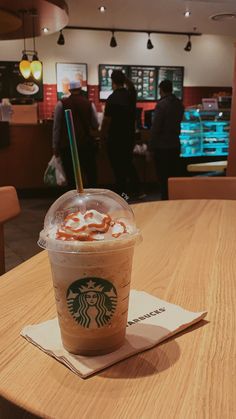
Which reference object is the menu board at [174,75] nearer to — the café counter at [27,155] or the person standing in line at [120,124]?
the café counter at [27,155]

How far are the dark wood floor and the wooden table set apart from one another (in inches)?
95.4

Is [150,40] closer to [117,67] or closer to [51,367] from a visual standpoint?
[117,67]

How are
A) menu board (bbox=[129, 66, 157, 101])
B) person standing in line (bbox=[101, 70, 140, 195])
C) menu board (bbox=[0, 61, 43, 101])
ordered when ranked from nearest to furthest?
person standing in line (bbox=[101, 70, 140, 195]), menu board (bbox=[0, 61, 43, 101]), menu board (bbox=[129, 66, 157, 101])

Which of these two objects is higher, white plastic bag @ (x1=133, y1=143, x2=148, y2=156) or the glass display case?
the glass display case

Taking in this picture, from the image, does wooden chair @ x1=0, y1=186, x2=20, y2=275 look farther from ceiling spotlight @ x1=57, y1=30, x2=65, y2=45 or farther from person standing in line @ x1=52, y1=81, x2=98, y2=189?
ceiling spotlight @ x1=57, y1=30, x2=65, y2=45

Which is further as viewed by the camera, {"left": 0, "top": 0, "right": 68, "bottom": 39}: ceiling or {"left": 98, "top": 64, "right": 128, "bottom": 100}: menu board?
{"left": 98, "top": 64, "right": 128, "bottom": 100}: menu board

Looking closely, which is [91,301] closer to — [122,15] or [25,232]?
[25,232]

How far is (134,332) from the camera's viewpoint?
0.72 meters

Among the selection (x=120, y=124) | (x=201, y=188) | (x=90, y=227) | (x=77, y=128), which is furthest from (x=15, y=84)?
(x=90, y=227)

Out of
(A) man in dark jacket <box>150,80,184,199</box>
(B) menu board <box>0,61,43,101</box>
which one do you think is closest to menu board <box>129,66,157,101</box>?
(B) menu board <box>0,61,43,101</box>

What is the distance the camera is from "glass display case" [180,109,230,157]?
19.3 ft

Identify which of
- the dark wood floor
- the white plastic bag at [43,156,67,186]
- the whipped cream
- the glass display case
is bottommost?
the dark wood floor

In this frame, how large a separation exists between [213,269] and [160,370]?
47cm

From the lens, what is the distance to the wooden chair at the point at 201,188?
214 centimetres
